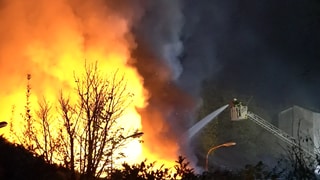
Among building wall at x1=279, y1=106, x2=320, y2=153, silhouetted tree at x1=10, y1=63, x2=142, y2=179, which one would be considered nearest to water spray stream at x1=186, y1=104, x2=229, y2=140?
building wall at x1=279, y1=106, x2=320, y2=153

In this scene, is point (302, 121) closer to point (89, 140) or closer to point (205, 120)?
point (205, 120)

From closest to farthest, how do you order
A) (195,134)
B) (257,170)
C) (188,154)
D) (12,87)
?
(257,170)
(12,87)
(188,154)
(195,134)

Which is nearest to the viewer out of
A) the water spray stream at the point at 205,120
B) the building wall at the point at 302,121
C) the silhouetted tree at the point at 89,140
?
the silhouetted tree at the point at 89,140

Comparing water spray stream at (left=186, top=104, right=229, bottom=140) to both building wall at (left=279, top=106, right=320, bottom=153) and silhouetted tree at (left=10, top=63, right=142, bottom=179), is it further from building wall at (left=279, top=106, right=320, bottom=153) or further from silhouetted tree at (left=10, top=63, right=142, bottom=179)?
silhouetted tree at (left=10, top=63, right=142, bottom=179)

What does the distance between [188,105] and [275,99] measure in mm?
12815

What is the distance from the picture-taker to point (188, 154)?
30406 millimetres

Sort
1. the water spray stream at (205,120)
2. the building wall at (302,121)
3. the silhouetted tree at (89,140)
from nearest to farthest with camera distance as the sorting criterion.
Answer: the silhouetted tree at (89,140)
the building wall at (302,121)
the water spray stream at (205,120)

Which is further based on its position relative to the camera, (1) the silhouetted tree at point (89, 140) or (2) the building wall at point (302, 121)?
(2) the building wall at point (302, 121)

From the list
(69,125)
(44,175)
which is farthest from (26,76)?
(44,175)

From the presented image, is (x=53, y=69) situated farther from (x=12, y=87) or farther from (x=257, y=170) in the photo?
(x=257, y=170)

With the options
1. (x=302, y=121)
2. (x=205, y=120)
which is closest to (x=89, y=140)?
(x=302, y=121)

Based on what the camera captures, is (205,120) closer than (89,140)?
No

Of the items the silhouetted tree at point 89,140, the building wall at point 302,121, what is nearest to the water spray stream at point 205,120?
the building wall at point 302,121

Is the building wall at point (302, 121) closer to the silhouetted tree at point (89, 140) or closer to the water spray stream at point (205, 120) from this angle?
the water spray stream at point (205, 120)
